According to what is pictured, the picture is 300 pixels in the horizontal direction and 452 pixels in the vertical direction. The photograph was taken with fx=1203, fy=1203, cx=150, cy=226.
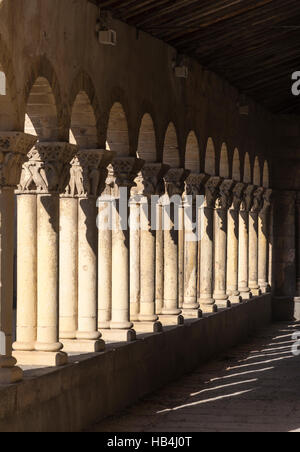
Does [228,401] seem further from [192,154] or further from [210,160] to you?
[210,160]

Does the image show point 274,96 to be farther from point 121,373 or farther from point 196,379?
point 121,373

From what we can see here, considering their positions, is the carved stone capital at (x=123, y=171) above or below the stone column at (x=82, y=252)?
above

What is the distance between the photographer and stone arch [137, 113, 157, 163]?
17.1m

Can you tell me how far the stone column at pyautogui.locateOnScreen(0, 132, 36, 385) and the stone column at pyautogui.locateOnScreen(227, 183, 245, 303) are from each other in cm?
1401

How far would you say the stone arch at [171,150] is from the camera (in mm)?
18688

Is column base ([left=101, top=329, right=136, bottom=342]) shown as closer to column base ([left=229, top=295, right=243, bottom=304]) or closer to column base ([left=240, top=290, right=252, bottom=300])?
column base ([left=229, top=295, right=243, bottom=304])

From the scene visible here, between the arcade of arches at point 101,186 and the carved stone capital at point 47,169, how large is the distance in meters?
0.01

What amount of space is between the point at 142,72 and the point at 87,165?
9.23 feet

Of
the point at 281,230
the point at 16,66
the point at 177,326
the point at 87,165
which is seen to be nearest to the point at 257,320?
the point at 281,230

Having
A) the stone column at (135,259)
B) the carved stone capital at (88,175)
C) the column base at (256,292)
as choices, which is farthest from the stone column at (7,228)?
the column base at (256,292)

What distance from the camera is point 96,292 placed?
561 inches

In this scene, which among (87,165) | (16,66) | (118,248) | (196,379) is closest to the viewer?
(16,66)

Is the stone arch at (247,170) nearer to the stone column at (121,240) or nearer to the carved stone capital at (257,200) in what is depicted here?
the carved stone capital at (257,200)

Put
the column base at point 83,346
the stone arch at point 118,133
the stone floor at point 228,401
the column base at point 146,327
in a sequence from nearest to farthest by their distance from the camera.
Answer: the stone floor at point 228,401 → the column base at point 83,346 → the stone arch at point 118,133 → the column base at point 146,327
